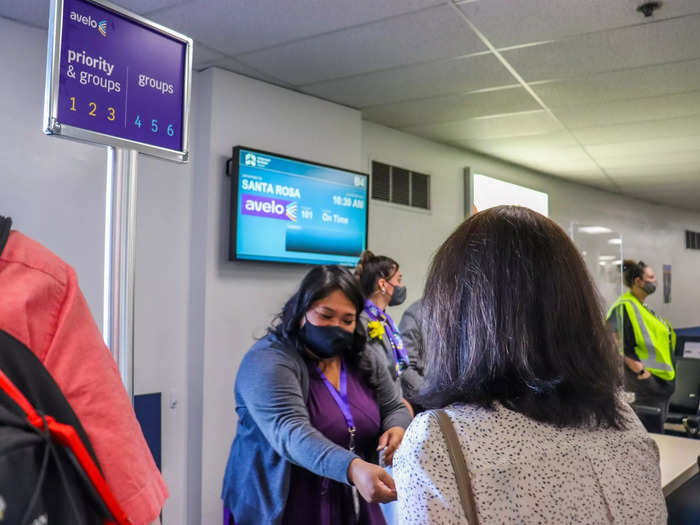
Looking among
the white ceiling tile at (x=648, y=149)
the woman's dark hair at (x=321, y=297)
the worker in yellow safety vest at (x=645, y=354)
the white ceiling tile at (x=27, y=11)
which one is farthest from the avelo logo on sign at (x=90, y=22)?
the white ceiling tile at (x=648, y=149)

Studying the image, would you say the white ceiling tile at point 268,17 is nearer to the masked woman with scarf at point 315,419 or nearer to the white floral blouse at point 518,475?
the masked woman with scarf at point 315,419

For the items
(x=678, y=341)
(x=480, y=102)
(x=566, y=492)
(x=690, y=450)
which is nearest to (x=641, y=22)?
(x=480, y=102)

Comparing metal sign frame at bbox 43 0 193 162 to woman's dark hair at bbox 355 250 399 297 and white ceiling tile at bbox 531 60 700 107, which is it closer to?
woman's dark hair at bbox 355 250 399 297

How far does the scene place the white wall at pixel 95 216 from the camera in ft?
8.81

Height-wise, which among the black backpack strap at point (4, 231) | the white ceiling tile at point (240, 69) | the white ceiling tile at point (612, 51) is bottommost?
the black backpack strap at point (4, 231)

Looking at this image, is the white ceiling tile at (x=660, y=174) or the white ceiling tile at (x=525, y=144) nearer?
the white ceiling tile at (x=525, y=144)

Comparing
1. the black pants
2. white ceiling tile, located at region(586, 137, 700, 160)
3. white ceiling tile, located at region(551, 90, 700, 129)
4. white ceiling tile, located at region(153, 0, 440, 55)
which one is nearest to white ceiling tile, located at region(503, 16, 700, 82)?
white ceiling tile, located at region(551, 90, 700, 129)

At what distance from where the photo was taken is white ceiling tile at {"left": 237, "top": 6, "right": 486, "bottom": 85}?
9.18 feet

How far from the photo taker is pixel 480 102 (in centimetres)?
399

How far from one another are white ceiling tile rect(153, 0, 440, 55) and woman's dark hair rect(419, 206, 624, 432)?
1936 millimetres

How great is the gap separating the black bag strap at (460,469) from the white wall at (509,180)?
3.73 m

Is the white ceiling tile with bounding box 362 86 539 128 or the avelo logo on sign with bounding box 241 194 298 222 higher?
the white ceiling tile with bounding box 362 86 539 128

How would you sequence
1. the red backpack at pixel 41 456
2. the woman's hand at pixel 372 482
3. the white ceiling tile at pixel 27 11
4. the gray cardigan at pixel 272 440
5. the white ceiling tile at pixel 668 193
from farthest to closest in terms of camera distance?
the white ceiling tile at pixel 668 193
the white ceiling tile at pixel 27 11
the gray cardigan at pixel 272 440
the woman's hand at pixel 372 482
the red backpack at pixel 41 456

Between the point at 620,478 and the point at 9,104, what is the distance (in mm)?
2767
